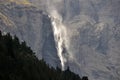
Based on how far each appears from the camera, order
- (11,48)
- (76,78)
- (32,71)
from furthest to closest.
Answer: (76,78)
(11,48)
(32,71)

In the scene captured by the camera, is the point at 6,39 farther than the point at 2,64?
Yes

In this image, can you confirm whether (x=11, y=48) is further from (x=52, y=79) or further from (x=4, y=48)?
(x=52, y=79)

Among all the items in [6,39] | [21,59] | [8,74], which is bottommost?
[8,74]

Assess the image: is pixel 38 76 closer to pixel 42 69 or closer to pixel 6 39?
pixel 42 69

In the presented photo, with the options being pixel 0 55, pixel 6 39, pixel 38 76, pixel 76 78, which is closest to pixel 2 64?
pixel 0 55

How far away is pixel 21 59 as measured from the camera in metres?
72.0

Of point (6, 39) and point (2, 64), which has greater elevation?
point (6, 39)

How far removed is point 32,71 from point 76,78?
17258 mm

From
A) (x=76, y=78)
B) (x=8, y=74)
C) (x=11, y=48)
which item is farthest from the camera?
(x=76, y=78)

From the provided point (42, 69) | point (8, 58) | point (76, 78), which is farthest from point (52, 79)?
point (76, 78)

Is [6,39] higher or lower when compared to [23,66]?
higher

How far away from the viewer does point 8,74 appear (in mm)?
64875

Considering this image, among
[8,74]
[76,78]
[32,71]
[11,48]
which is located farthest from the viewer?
[76,78]

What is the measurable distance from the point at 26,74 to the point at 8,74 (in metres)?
3.47
